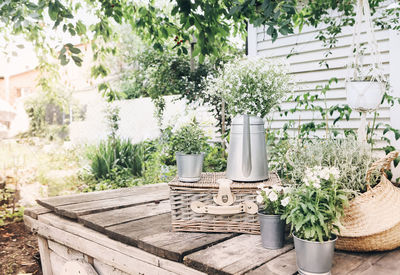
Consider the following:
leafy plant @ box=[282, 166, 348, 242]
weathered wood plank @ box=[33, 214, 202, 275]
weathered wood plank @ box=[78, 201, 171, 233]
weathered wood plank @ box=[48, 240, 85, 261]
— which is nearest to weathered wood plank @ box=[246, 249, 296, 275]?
leafy plant @ box=[282, 166, 348, 242]

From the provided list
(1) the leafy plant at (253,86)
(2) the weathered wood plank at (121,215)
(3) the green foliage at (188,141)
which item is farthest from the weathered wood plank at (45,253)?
(1) the leafy plant at (253,86)

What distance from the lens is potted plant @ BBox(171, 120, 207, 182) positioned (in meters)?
1.40

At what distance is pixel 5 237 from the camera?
10.2 feet

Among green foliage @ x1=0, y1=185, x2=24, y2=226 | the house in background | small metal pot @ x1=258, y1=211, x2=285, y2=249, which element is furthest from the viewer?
green foliage @ x1=0, y1=185, x2=24, y2=226

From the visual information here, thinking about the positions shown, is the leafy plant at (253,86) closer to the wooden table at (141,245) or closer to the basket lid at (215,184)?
the basket lid at (215,184)

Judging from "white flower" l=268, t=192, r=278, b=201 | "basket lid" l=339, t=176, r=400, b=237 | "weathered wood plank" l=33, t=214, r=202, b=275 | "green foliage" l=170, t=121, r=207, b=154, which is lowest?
"weathered wood plank" l=33, t=214, r=202, b=275

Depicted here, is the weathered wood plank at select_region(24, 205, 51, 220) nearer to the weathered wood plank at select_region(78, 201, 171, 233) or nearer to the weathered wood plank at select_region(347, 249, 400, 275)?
the weathered wood plank at select_region(78, 201, 171, 233)

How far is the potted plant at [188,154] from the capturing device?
1.40 m

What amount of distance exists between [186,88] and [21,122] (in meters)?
7.30

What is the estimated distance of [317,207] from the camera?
0.99 metres

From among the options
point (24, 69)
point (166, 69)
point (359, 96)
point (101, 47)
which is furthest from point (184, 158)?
point (24, 69)

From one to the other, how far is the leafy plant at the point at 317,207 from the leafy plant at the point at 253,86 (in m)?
0.44

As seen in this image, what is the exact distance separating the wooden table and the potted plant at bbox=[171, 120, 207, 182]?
0.81ft

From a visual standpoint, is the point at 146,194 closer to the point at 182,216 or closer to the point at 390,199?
the point at 182,216
